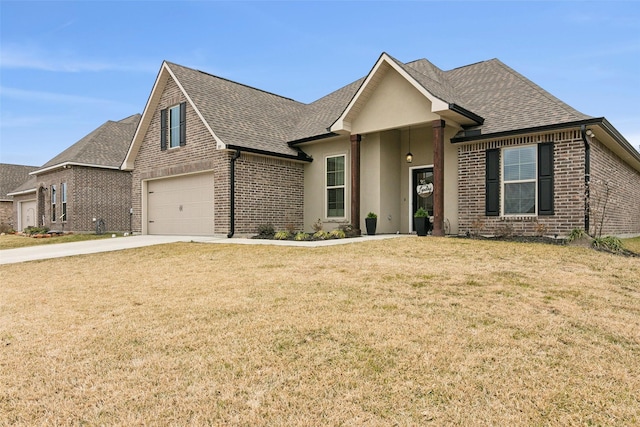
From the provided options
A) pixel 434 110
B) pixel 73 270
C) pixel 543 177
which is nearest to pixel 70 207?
pixel 73 270

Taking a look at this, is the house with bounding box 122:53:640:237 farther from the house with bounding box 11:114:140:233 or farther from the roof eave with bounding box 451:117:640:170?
the house with bounding box 11:114:140:233

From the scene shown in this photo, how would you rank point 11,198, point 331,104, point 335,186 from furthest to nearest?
point 11,198, point 331,104, point 335,186

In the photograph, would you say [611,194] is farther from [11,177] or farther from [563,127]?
[11,177]

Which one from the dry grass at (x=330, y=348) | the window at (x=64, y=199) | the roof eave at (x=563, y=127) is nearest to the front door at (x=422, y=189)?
the roof eave at (x=563, y=127)

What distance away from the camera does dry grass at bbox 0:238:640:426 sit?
2.79 metres

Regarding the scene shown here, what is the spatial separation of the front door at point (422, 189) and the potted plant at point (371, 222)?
151cm

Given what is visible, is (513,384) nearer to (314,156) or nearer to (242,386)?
(242,386)

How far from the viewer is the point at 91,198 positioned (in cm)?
2253

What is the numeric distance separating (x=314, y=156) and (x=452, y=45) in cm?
820

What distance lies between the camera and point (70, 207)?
2231 centimetres

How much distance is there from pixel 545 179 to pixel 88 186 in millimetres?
21290

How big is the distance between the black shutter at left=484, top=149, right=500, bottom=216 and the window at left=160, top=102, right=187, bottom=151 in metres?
10.7

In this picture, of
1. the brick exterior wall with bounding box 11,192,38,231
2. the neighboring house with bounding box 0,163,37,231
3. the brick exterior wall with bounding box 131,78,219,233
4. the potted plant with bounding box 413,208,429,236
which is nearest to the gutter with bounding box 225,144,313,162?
the brick exterior wall with bounding box 131,78,219,233

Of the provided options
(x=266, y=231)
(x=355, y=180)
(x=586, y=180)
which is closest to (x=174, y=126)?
(x=266, y=231)
